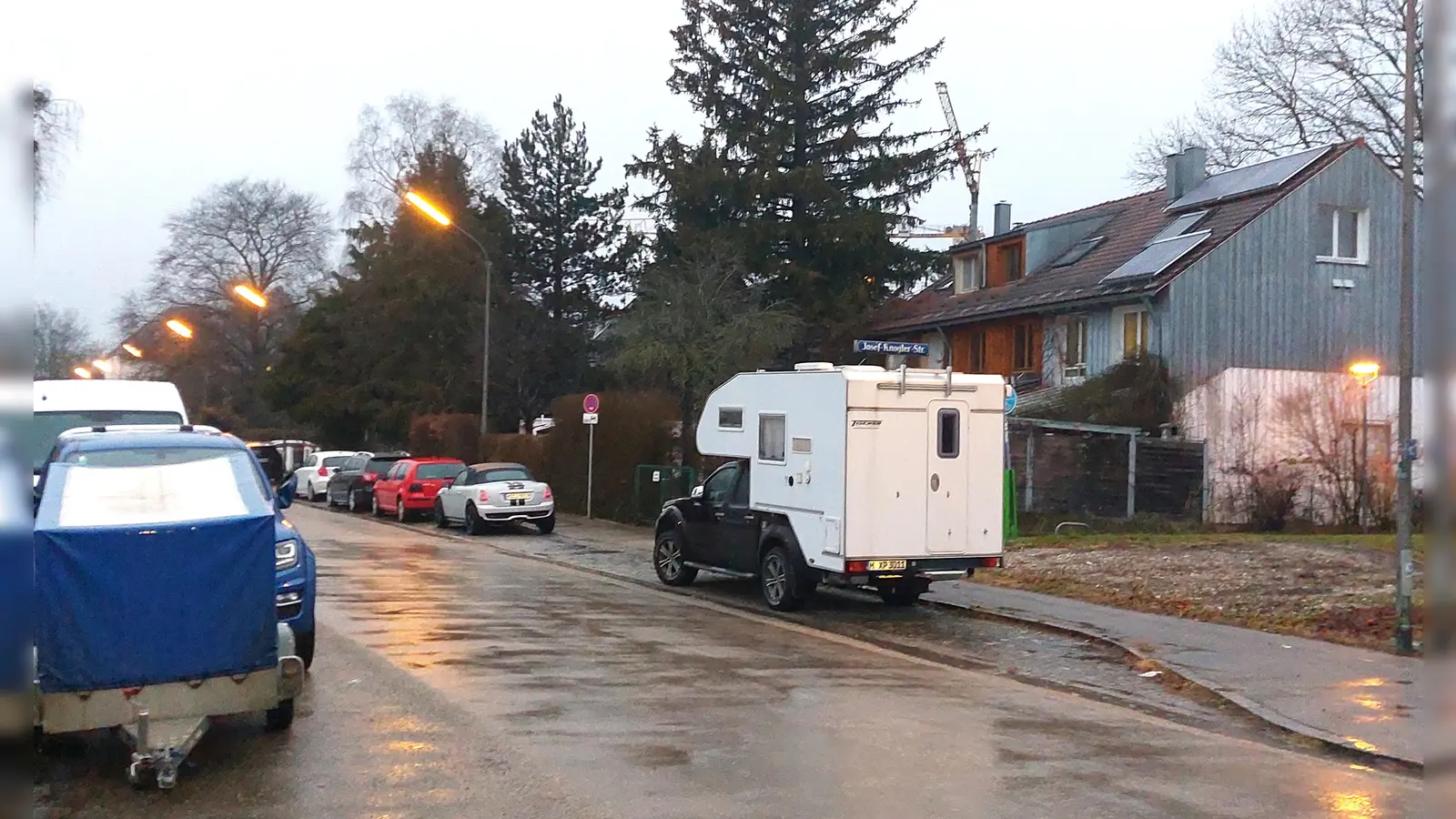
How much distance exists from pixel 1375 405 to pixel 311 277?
60.6 m

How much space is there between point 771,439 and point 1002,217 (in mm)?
31970

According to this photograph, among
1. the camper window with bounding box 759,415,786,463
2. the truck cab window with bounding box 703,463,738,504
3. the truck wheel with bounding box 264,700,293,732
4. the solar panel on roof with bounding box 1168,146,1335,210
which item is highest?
the solar panel on roof with bounding box 1168,146,1335,210

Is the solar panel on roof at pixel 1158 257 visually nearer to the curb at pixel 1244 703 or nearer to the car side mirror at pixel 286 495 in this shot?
the curb at pixel 1244 703

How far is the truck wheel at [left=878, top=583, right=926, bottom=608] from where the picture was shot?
16.6 metres

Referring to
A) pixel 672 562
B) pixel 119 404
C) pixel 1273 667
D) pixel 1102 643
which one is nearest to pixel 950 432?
pixel 1102 643

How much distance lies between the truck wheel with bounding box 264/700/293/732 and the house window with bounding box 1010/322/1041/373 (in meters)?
29.1

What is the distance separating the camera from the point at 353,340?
192 ft

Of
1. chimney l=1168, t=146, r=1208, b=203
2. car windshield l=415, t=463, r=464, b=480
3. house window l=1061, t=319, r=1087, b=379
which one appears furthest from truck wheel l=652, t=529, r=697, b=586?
chimney l=1168, t=146, r=1208, b=203

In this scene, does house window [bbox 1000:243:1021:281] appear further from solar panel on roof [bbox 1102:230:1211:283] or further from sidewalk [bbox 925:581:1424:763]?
sidewalk [bbox 925:581:1424:763]

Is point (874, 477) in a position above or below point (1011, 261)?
below

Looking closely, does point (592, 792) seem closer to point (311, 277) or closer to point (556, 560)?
point (556, 560)

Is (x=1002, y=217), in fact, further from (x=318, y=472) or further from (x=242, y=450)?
(x=242, y=450)

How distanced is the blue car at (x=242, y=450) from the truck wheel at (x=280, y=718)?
Result: 1143mm

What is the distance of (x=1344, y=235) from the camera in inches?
1296
